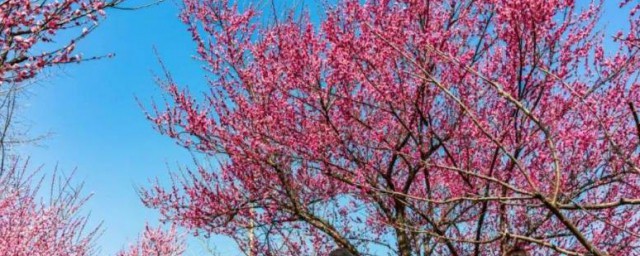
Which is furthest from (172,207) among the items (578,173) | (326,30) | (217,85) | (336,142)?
(578,173)

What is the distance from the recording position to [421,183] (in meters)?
9.22

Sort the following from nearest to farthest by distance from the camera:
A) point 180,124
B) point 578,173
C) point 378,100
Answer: point 578,173 → point 378,100 → point 180,124

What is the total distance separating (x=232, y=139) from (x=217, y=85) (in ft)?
3.53

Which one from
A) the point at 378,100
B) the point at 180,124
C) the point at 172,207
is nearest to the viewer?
the point at 378,100

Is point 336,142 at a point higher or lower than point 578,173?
higher

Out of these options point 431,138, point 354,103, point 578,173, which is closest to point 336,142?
point 354,103

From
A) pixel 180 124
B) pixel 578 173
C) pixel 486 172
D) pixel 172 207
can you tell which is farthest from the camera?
pixel 172 207

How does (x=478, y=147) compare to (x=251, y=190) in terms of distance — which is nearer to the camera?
(x=478, y=147)

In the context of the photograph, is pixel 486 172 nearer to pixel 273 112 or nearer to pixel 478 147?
pixel 478 147

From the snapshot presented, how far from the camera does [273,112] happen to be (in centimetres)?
812

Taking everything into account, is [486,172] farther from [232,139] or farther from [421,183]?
[232,139]

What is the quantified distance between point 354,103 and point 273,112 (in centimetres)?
119

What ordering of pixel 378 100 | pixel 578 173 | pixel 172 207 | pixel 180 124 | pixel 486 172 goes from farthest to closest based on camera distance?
pixel 172 207 < pixel 180 124 < pixel 378 100 < pixel 486 172 < pixel 578 173

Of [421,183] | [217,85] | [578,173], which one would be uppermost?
[217,85]
